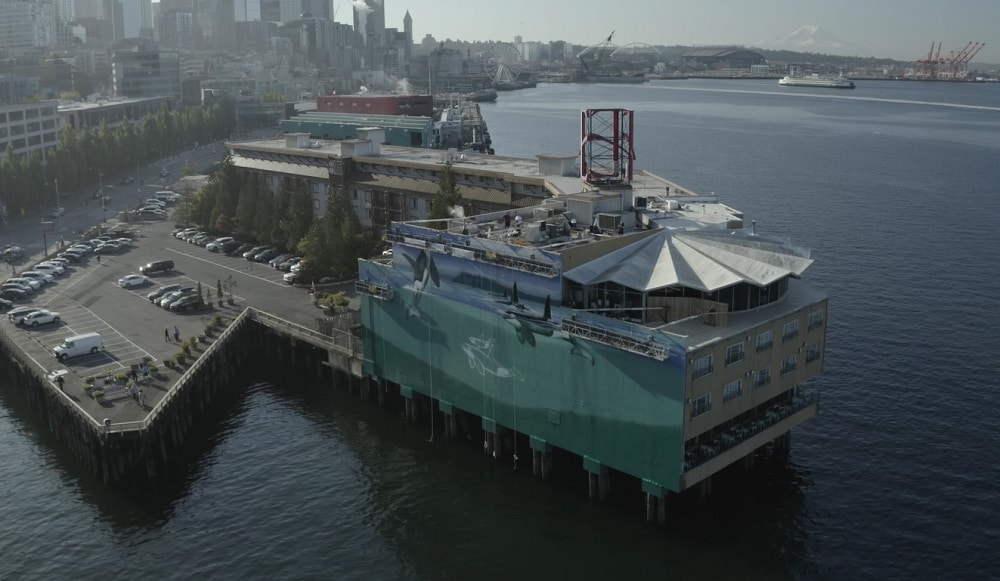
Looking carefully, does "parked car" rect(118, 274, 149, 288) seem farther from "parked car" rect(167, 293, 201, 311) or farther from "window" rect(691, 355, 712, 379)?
"window" rect(691, 355, 712, 379)

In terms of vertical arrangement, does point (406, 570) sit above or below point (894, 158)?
below

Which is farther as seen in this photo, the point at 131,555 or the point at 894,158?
the point at 894,158

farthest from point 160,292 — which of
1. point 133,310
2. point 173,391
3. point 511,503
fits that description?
point 511,503

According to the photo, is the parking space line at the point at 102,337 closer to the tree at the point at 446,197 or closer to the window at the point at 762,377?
the tree at the point at 446,197

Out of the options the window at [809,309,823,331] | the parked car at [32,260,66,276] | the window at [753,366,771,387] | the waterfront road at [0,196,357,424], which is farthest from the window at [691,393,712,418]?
the parked car at [32,260,66,276]

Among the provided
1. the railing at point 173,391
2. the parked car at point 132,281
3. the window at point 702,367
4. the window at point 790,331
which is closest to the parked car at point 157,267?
the parked car at point 132,281

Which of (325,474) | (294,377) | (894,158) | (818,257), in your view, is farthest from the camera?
(894,158)

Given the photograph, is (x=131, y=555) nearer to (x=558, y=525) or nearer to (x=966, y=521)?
(x=558, y=525)

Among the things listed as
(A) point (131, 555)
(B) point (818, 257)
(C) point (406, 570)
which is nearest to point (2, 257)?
(A) point (131, 555)
